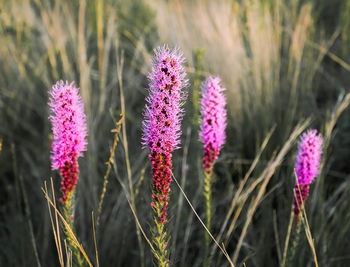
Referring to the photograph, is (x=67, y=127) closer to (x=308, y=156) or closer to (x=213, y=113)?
(x=213, y=113)

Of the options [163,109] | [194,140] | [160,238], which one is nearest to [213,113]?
[163,109]

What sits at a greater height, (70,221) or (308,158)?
(308,158)

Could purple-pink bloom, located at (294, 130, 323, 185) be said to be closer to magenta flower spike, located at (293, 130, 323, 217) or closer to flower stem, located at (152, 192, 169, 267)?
magenta flower spike, located at (293, 130, 323, 217)

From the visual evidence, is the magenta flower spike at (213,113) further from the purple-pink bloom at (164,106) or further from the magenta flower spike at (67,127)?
the magenta flower spike at (67,127)

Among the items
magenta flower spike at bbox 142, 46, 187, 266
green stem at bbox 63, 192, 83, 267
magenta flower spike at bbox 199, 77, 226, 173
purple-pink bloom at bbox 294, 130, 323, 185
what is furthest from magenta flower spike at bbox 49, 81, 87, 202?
purple-pink bloom at bbox 294, 130, 323, 185

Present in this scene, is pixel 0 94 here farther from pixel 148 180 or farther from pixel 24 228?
pixel 148 180

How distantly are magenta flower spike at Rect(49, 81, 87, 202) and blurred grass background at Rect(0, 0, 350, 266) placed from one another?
287 mm

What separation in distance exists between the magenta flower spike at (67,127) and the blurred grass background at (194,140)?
0.29 meters

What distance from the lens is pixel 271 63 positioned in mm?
2926

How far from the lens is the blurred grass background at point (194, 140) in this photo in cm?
184

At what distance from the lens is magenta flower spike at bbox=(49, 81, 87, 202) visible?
1.27m

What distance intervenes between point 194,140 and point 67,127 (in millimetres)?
975

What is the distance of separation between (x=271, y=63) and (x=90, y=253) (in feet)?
6.72

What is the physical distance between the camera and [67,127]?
1.28 meters
